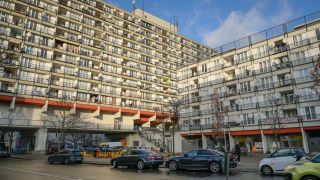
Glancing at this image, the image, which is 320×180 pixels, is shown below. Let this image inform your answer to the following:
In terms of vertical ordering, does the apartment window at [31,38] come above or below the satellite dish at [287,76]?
above

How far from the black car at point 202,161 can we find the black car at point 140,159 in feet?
4.02

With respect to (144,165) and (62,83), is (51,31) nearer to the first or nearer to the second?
Answer: (62,83)

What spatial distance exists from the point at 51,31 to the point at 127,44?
19.7 metres

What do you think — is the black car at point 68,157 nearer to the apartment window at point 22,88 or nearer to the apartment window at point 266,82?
the apartment window at point 22,88

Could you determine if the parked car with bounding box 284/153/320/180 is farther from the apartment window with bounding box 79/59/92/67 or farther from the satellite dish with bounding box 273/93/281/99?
the apartment window with bounding box 79/59/92/67

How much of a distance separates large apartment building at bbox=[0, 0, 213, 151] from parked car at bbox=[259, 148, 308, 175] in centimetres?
3665

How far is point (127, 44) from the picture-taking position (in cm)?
6706

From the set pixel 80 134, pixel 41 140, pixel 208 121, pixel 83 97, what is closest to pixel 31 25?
pixel 83 97

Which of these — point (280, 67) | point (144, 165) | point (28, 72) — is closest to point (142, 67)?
point (28, 72)

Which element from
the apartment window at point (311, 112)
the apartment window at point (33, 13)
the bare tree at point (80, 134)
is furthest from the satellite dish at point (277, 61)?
the apartment window at point (33, 13)

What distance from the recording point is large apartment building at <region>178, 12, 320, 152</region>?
39.0 meters

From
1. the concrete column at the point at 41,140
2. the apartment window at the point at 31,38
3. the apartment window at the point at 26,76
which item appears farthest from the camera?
the apartment window at the point at 31,38

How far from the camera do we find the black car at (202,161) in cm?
1636

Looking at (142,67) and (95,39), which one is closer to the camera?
(95,39)
